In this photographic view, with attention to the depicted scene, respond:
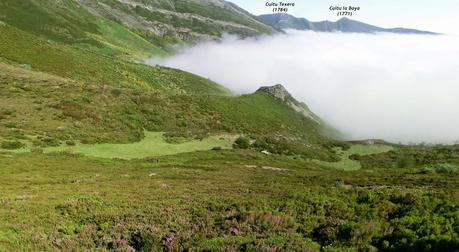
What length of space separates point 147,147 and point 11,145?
579 inches

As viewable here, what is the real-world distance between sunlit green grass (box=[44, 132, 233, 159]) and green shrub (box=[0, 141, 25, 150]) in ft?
7.77

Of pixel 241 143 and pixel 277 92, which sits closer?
pixel 241 143

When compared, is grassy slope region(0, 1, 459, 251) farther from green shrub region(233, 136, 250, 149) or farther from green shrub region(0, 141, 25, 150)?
green shrub region(233, 136, 250, 149)

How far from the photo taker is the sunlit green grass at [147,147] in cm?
4594

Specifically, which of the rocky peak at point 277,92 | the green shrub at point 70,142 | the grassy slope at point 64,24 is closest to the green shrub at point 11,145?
the green shrub at point 70,142

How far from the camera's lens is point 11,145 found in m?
42.3

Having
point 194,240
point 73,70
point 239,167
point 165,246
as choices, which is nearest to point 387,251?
point 194,240

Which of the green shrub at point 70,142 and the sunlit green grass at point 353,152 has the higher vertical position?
the green shrub at point 70,142

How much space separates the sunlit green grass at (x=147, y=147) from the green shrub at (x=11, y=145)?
93.2 inches

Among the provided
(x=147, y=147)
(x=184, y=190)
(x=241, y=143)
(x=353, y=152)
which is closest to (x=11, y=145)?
→ (x=147, y=147)

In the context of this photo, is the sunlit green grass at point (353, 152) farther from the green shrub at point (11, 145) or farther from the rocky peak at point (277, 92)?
the green shrub at point (11, 145)

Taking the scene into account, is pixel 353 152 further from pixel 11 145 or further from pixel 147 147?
pixel 11 145

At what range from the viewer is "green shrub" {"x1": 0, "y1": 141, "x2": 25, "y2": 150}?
41.9m

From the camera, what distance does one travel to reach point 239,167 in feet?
143
